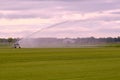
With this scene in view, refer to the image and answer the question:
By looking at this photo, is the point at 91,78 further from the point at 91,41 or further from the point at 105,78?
the point at 91,41

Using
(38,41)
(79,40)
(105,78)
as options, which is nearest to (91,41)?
(79,40)

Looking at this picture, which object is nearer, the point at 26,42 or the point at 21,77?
the point at 21,77

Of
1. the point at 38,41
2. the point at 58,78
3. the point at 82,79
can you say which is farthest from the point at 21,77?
the point at 38,41

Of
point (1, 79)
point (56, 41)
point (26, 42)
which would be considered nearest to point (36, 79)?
point (1, 79)

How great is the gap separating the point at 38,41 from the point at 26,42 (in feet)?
40.0

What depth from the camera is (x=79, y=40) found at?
135625mm

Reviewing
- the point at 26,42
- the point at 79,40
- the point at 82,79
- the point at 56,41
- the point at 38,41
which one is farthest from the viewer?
the point at 79,40

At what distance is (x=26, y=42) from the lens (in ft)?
312

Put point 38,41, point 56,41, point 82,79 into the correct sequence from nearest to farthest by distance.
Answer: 1. point 82,79
2. point 38,41
3. point 56,41

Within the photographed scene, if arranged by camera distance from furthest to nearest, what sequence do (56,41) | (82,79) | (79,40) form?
(79,40), (56,41), (82,79)

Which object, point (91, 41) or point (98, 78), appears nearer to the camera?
point (98, 78)

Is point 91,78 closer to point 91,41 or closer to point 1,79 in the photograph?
point 1,79

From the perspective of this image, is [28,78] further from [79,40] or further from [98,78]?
[79,40]

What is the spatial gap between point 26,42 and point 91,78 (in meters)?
77.3
